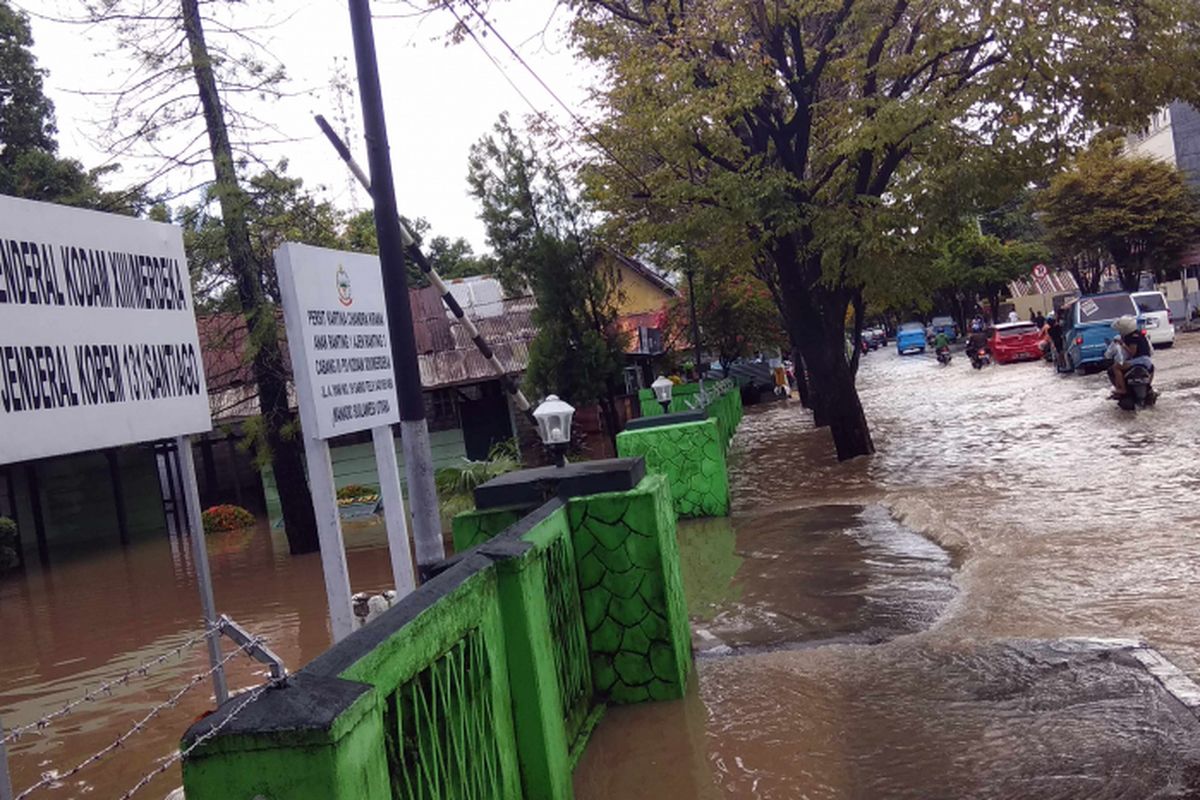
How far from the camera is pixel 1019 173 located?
636 inches

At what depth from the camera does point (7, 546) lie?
21.8 metres

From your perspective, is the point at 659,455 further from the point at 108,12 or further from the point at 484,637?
the point at 484,637

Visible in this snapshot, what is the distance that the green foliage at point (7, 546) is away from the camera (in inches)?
851

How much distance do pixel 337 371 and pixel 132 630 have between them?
31.1 feet

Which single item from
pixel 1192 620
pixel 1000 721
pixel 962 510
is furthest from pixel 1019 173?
pixel 1000 721

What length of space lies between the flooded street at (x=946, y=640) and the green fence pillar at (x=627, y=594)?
19cm

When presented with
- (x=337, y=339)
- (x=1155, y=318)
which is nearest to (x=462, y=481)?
(x=337, y=339)

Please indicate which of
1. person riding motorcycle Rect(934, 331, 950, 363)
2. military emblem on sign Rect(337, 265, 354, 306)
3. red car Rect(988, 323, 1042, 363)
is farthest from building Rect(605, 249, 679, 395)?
military emblem on sign Rect(337, 265, 354, 306)

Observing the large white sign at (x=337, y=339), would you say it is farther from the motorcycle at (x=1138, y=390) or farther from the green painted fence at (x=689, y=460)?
the motorcycle at (x=1138, y=390)

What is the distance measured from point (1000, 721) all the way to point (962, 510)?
22.5 feet

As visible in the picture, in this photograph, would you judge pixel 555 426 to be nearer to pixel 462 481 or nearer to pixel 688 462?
pixel 688 462

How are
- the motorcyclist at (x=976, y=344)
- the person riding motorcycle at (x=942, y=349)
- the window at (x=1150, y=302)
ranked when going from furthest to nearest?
the person riding motorcycle at (x=942, y=349) < the motorcyclist at (x=976, y=344) < the window at (x=1150, y=302)

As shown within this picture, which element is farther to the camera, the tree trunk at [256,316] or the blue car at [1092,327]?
the blue car at [1092,327]

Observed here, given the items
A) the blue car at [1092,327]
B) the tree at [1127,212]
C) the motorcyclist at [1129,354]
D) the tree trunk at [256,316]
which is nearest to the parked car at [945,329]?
the tree at [1127,212]
